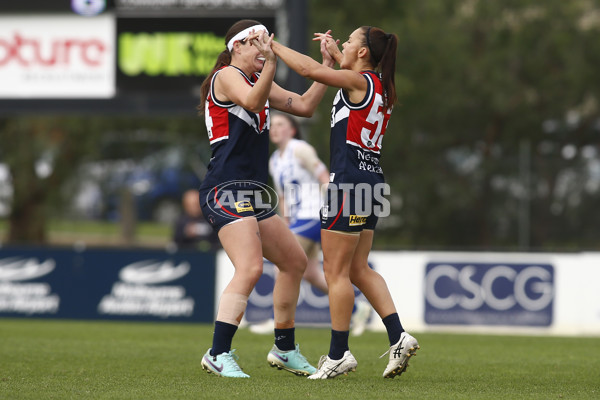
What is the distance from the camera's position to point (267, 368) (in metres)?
6.82

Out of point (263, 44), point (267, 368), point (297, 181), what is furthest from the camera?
point (297, 181)

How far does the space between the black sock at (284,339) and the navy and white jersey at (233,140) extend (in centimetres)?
101

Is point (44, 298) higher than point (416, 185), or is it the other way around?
point (416, 185)

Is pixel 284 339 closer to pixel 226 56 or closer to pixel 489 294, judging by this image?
pixel 226 56

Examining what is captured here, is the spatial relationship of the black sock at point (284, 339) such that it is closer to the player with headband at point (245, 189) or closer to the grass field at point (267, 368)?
the player with headband at point (245, 189)

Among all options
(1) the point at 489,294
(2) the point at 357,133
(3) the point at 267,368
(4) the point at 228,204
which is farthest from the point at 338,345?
(1) the point at 489,294

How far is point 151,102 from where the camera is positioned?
534 inches

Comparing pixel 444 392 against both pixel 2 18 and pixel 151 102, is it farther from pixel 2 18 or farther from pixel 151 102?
pixel 2 18

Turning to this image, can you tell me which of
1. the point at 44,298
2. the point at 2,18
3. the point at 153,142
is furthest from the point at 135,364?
the point at 153,142

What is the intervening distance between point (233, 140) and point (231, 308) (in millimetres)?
1061

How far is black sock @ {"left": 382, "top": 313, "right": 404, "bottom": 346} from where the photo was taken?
6086 mm

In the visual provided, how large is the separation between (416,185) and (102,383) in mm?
13402

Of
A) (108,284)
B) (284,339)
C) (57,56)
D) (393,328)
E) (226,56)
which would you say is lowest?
(108,284)

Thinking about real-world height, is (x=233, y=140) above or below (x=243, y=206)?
above
